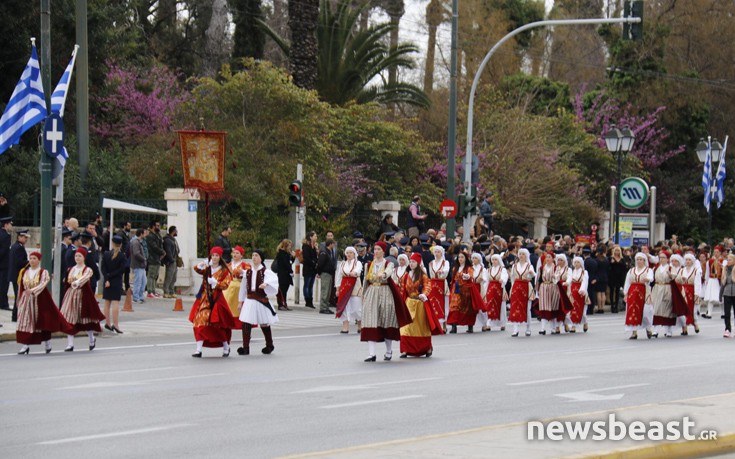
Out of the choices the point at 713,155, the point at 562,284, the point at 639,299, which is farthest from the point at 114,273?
the point at 713,155

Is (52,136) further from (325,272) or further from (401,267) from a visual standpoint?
(325,272)

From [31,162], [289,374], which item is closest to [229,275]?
[289,374]

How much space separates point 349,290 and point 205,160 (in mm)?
6753

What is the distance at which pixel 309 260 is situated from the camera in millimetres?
30172

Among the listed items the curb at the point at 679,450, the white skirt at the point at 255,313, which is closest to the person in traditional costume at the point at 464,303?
the white skirt at the point at 255,313

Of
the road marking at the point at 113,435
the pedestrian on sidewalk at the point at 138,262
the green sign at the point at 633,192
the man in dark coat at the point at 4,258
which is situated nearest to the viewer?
the road marking at the point at 113,435

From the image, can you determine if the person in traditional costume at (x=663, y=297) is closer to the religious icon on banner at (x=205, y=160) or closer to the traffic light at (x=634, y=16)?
the traffic light at (x=634, y=16)

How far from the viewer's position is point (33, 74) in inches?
919

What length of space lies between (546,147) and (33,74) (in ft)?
88.6

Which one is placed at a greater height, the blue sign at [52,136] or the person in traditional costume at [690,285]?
the blue sign at [52,136]

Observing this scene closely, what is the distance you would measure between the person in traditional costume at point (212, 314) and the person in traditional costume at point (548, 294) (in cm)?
813

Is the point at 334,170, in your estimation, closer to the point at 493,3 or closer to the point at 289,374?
the point at 289,374

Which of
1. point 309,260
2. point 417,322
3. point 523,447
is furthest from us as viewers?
point 309,260

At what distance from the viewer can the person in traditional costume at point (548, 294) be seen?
25.0 m
